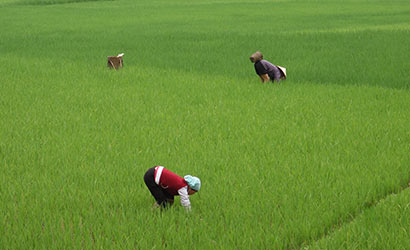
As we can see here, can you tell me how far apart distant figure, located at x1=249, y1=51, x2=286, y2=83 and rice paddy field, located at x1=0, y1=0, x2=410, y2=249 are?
29 centimetres

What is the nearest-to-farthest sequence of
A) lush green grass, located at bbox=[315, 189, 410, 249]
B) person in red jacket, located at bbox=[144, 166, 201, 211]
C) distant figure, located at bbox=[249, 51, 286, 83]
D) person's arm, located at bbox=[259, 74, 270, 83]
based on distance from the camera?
1. lush green grass, located at bbox=[315, 189, 410, 249]
2. person in red jacket, located at bbox=[144, 166, 201, 211]
3. distant figure, located at bbox=[249, 51, 286, 83]
4. person's arm, located at bbox=[259, 74, 270, 83]

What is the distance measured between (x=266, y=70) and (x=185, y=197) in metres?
5.01

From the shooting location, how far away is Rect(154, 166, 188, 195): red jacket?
346 centimetres

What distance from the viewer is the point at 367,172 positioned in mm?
4324

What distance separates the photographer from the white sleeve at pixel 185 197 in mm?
3459

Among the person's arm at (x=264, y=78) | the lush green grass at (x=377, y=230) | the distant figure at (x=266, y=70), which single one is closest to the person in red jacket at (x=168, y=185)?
the lush green grass at (x=377, y=230)

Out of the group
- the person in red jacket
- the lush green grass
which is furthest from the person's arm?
the person in red jacket

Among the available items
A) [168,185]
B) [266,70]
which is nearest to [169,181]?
[168,185]

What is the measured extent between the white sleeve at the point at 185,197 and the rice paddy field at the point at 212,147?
6 centimetres

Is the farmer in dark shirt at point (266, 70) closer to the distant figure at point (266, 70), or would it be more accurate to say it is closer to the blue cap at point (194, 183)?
the distant figure at point (266, 70)

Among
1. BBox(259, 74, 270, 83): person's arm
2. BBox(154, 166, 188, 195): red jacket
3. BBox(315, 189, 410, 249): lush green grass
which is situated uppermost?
BBox(154, 166, 188, 195): red jacket

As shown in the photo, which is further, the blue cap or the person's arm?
the person's arm

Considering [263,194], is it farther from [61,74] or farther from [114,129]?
[61,74]

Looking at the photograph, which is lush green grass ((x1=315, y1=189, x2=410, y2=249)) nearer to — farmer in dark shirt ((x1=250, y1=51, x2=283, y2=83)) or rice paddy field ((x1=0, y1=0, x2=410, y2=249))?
rice paddy field ((x1=0, y1=0, x2=410, y2=249))
